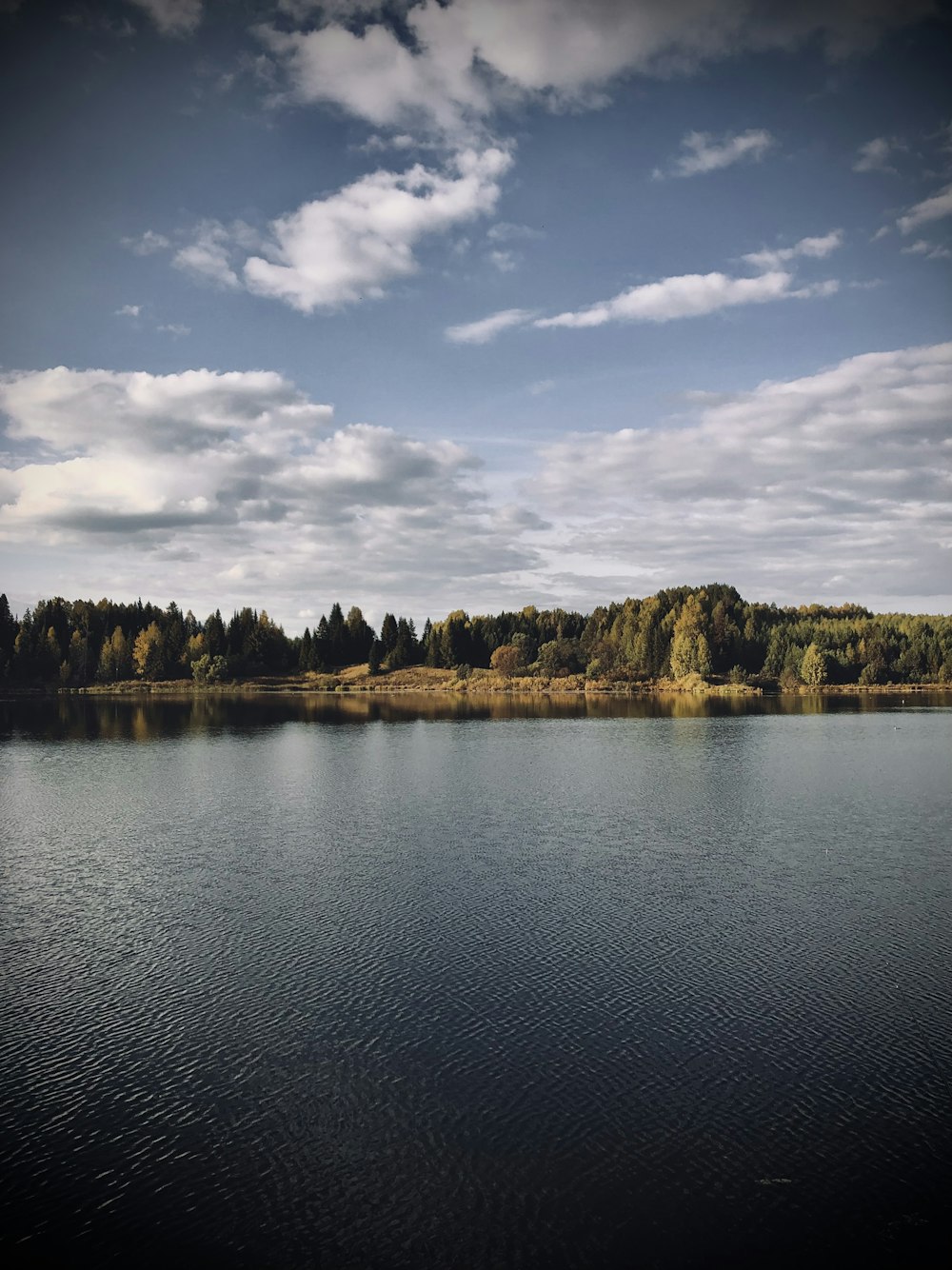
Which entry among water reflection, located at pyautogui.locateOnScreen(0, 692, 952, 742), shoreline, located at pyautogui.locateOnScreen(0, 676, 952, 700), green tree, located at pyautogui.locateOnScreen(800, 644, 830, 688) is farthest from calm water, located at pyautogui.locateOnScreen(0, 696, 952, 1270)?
green tree, located at pyautogui.locateOnScreen(800, 644, 830, 688)

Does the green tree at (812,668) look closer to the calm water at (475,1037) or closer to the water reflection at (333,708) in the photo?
the water reflection at (333,708)

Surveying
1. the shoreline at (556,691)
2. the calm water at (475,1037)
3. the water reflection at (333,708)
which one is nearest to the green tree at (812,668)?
the shoreline at (556,691)

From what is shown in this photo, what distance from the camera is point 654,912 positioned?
28656 mm

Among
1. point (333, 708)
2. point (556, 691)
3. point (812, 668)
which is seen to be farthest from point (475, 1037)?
point (812, 668)

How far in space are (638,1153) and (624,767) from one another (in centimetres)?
4908

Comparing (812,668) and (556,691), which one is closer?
(812,668)

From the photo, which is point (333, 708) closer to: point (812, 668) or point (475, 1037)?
point (812, 668)

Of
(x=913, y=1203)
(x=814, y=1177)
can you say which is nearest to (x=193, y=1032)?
(x=814, y=1177)

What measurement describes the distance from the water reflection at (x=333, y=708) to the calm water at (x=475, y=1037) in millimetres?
54558

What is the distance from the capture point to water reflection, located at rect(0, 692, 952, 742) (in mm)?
97562

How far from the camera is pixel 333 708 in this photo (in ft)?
450

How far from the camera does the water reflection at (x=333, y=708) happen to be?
97.6 m

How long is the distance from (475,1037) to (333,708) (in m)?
120

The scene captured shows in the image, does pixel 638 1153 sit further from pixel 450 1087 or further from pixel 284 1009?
pixel 284 1009
